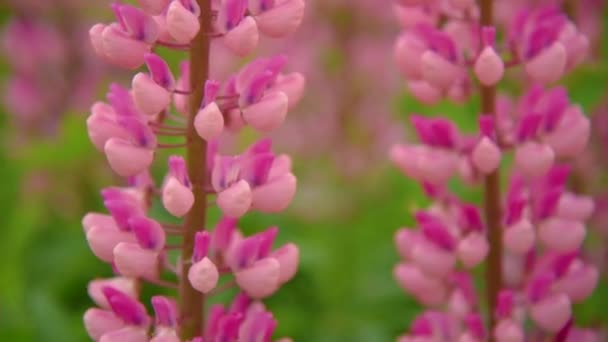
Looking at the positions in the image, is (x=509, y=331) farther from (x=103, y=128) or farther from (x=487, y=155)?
(x=103, y=128)

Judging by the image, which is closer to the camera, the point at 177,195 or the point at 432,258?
the point at 177,195

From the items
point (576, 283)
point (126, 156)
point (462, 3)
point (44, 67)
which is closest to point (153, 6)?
point (126, 156)

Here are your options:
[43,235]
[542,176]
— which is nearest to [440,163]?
[542,176]

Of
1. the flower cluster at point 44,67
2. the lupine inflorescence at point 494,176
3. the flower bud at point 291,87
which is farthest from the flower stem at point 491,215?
the flower cluster at point 44,67

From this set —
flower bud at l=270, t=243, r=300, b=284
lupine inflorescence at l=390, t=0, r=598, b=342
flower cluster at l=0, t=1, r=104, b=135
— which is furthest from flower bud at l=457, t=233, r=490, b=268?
flower cluster at l=0, t=1, r=104, b=135

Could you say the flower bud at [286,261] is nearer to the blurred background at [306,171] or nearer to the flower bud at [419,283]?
the flower bud at [419,283]

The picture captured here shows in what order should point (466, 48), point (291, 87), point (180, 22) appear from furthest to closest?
point (466, 48)
point (291, 87)
point (180, 22)

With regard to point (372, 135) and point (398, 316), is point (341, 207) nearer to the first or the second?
point (372, 135)
